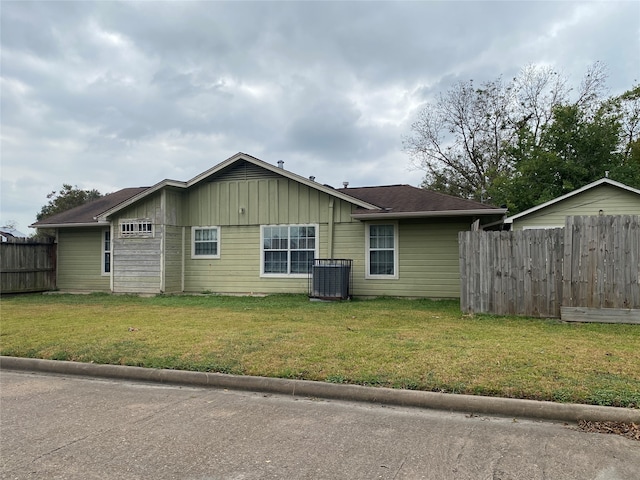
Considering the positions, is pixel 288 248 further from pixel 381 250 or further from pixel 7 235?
pixel 7 235

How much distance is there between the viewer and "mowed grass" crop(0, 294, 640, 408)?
5070 mm

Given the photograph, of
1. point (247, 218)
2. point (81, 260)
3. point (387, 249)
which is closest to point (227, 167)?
point (247, 218)

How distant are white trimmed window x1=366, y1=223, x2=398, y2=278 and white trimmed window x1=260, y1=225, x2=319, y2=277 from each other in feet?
5.36

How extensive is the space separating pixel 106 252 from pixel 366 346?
13364 mm

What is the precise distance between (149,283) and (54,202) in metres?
33.3

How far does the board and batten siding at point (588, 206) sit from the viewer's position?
53.2 ft

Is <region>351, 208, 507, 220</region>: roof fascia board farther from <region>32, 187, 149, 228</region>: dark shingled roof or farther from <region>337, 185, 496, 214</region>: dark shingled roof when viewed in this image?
<region>32, 187, 149, 228</region>: dark shingled roof

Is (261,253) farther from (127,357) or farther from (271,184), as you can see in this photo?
(127,357)

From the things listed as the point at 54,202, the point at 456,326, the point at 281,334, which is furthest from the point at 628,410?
the point at 54,202

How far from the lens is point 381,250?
14094mm

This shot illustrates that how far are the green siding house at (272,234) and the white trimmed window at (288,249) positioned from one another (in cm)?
3

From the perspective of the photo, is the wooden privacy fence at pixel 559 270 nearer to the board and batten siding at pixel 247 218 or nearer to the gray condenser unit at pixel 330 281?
the gray condenser unit at pixel 330 281

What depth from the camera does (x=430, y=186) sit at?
35.9 m

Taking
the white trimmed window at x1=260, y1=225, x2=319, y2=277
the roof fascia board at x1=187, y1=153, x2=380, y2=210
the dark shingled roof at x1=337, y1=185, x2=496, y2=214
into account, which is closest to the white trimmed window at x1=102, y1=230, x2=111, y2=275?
the roof fascia board at x1=187, y1=153, x2=380, y2=210
